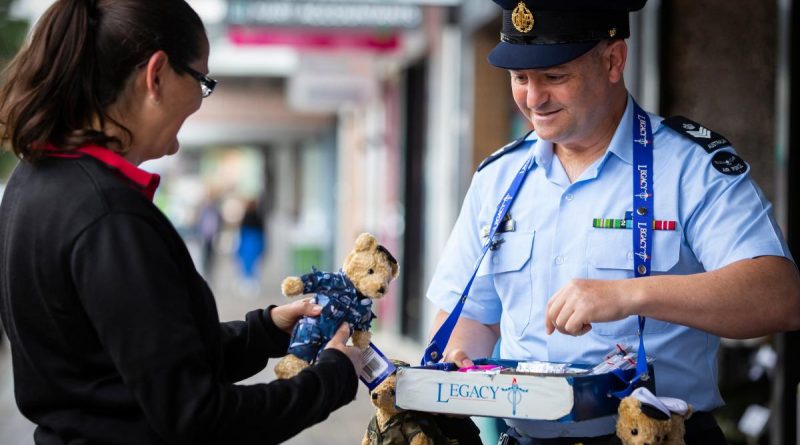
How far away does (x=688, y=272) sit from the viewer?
226cm

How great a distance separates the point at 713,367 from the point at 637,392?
363 millimetres

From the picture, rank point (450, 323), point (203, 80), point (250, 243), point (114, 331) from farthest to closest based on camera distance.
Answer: point (250, 243) < point (450, 323) < point (203, 80) < point (114, 331)

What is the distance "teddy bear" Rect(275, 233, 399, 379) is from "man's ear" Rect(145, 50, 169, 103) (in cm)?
45

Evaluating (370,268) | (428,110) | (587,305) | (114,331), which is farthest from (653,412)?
(428,110)

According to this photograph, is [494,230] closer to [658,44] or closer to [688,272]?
[688,272]

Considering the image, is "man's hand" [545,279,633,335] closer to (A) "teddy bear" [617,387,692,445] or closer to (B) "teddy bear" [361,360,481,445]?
(A) "teddy bear" [617,387,692,445]

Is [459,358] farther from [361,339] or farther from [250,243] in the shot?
[250,243]

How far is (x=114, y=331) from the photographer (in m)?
1.77

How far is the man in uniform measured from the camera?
2080 millimetres

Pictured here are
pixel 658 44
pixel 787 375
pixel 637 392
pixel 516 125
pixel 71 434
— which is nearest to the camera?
pixel 71 434

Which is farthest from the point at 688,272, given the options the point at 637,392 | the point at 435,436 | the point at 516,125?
the point at 516,125

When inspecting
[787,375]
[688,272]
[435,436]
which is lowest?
[787,375]

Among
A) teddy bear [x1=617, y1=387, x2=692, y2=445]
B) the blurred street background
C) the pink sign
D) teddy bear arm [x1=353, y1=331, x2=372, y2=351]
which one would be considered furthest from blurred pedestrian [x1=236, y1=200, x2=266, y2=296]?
teddy bear [x1=617, y1=387, x2=692, y2=445]

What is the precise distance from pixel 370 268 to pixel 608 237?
0.53 metres
